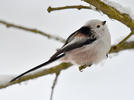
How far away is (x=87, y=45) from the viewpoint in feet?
6.78

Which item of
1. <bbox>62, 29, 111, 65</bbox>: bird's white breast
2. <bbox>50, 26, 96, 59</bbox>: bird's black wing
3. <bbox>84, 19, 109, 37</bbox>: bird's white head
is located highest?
<bbox>84, 19, 109, 37</bbox>: bird's white head

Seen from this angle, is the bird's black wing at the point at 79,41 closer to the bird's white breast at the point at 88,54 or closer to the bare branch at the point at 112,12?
the bird's white breast at the point at 88,54

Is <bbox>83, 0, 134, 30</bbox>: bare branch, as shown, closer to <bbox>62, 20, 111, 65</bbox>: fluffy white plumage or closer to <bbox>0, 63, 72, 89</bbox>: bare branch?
<bbox>62, 20, 111, 65</bbox>: fluffy white plumage

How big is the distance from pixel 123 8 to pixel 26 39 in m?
2.05

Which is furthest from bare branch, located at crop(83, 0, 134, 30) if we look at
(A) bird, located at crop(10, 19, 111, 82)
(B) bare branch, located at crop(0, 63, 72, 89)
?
(B) bare branch, located at crop(0, 63, 72, 89)

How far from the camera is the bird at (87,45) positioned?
2.03m

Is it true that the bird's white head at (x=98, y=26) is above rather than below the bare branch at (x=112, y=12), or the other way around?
below

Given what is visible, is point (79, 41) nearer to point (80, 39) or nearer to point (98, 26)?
point (80, 39)

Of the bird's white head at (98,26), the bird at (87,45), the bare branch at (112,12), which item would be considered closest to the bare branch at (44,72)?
the bird at (87,45)

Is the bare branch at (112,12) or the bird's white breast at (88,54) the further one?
the bird's white breast at (88,54)

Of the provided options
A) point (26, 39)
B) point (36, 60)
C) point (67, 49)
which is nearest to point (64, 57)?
point (67, 49)

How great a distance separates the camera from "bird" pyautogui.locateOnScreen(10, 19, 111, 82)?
203 centimetres

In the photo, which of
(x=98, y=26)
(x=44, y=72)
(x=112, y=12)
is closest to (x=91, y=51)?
(x=98, y=26)

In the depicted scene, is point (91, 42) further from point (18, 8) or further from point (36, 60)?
point (18, 8)
